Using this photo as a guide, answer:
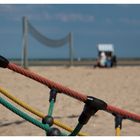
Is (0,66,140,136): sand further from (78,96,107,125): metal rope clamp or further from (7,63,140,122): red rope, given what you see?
(78,96,107,125): metal rope clamp

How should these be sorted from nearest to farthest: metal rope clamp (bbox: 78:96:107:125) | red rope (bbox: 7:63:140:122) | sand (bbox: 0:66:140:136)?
1. metal rope clamp (bbox: 78:96:107:125)
2. red rope (bbox: 7:63:140:122)
3. sand (bbox: 0:66:140:136)

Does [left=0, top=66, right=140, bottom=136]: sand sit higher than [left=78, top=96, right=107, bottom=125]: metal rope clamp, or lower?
lower

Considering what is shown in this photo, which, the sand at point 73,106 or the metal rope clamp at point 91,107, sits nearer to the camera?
the metal rope clamp at point 91,107

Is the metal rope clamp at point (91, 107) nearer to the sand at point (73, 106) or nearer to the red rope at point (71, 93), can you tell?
the red rope at point (71, 93)

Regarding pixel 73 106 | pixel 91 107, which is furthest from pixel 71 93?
pixel 73 106

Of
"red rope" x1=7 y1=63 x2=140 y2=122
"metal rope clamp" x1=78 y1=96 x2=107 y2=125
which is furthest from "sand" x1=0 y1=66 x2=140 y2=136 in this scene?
"metal rope clamp" x1=78 y1=96 x2=107 y2=125

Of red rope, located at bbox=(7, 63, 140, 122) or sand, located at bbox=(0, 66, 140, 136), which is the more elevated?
red rope, located at bbox=(7, 63, 140, 122)

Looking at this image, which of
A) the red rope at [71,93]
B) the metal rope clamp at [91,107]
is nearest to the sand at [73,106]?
the red rope at [71,93]

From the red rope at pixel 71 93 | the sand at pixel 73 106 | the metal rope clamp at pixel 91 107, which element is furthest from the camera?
the sand at pixel 73 106

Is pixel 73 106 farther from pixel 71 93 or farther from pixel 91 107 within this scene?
pixel 91 107

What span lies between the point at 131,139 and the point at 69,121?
8.95 ft

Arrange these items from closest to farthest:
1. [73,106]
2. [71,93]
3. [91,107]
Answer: [91,107]
[71,93]
[73,106]

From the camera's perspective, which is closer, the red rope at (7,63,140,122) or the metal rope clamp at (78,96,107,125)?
the metal rope clamp at (78,96,107,125)

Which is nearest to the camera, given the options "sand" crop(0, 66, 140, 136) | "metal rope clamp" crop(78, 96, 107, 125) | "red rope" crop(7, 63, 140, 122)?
"metal rope clamp" crop(78, 96, 107, 125)
